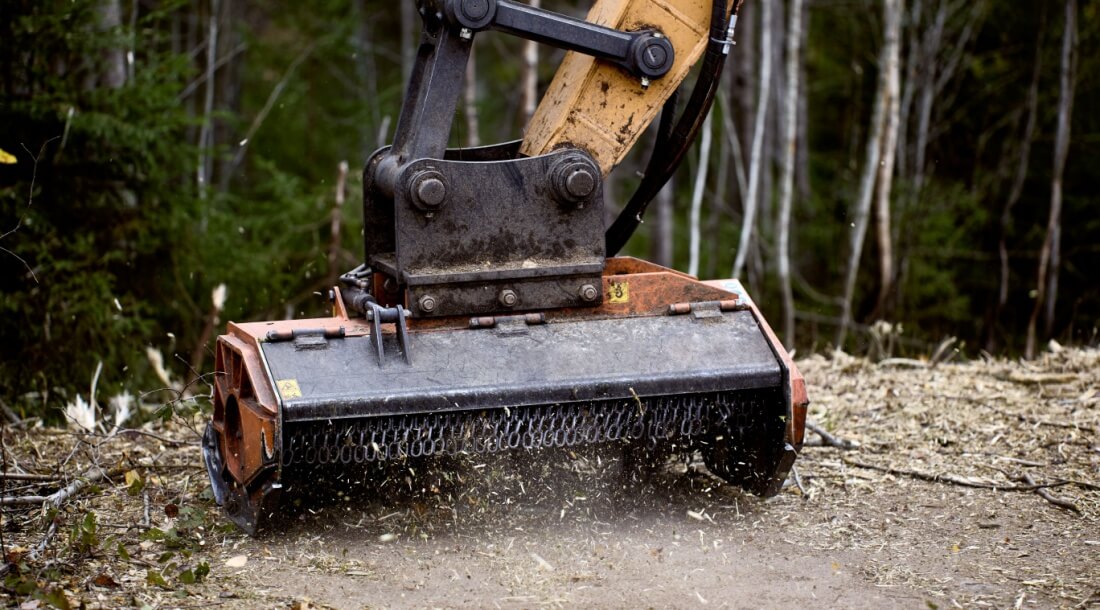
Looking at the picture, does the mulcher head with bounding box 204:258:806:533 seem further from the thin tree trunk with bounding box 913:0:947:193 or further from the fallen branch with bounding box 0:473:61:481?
the thin tree trunk with bounding box 913:0:947:193

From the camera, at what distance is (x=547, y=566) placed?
4254 millimetres

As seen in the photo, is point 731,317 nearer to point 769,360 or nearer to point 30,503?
point 769,360

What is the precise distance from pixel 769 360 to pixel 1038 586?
49.6 inches

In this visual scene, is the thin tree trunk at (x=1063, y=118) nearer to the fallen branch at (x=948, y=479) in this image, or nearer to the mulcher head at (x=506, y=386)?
the fallen branch at (x=948, y=479)

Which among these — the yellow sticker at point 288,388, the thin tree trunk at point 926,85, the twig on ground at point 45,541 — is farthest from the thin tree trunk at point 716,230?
the twig on ground at point 45,541

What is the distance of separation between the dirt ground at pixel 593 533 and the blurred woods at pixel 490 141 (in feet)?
6.04

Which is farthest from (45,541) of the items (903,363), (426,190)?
(903,363)

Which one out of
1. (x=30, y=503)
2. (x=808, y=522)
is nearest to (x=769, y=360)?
(x=808, y=522)

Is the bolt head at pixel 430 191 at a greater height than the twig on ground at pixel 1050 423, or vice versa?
the bolt head at pixel 430 191

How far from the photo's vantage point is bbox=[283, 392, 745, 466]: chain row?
4316 millimetres

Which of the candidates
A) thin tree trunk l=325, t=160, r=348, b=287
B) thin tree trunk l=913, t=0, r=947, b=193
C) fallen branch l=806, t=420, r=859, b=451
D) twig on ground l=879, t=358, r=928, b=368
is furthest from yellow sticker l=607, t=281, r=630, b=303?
thin tree trunk l=913, t=0, r=947, b=193

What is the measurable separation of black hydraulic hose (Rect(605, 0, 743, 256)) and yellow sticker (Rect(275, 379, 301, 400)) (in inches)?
68.0

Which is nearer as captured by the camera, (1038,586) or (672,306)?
(1038,586)

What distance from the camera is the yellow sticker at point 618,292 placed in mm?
4805
